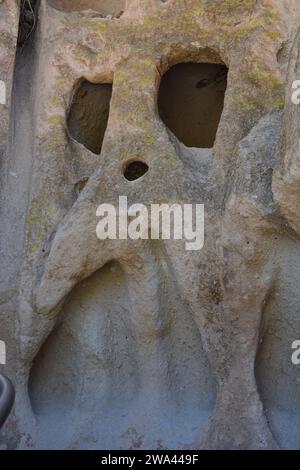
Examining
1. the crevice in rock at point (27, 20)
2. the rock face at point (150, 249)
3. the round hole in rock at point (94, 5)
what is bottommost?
the rock face at point (150, 249)

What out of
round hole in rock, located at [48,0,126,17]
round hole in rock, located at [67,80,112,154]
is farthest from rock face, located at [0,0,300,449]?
round hole in rock, located at [48,0,126,17]

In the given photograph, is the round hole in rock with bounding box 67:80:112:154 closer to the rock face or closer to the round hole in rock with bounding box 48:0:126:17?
the rock face

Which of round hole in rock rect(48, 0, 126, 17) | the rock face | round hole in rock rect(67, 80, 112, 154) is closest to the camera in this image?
the rock face

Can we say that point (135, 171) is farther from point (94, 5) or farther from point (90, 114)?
point (94, 5)

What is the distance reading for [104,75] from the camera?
2217 millimetres

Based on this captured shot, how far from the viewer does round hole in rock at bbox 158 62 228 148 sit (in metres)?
2.37

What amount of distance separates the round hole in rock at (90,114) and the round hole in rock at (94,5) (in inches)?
11.0

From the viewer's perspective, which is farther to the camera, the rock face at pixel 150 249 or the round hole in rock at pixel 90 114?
the round hole in rock at pixel 90 114

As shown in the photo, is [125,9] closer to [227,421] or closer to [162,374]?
[162,374]

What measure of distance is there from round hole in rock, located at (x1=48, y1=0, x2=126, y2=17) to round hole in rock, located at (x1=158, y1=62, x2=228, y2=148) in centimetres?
30

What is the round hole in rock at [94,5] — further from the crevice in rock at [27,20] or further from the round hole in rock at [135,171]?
the round hole in rock at [135,171]

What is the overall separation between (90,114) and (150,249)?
→ 0.59 meters

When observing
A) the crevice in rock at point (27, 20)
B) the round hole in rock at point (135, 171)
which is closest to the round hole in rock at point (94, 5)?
the crevice in rock at point (27, 20)

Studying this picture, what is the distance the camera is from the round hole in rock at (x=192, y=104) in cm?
237
